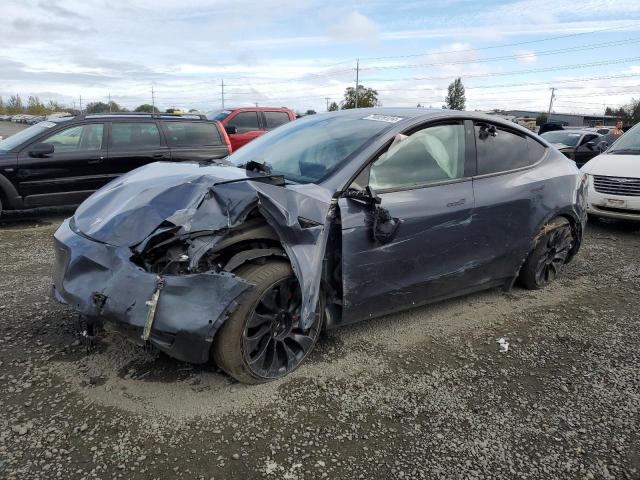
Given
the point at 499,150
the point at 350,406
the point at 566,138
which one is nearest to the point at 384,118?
the point at 499,150

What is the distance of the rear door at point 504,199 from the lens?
146 inches

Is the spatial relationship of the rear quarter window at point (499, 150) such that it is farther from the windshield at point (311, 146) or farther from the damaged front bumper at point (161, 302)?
the damaged front bumper at point (161, 302)

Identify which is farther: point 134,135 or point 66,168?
point 134,135

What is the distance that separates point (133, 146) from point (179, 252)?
5436 millimetres

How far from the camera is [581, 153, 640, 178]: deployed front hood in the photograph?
6.91 m

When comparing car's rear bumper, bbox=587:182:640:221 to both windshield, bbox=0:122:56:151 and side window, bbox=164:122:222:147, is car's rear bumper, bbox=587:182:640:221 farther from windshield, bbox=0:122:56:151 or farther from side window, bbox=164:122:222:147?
windshield, bbox=0:122:56:151

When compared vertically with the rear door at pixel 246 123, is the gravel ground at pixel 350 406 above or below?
below

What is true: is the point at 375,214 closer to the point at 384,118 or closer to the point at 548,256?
the point at 384,118

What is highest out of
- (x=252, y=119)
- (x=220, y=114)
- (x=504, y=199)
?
(x=220, y=114)

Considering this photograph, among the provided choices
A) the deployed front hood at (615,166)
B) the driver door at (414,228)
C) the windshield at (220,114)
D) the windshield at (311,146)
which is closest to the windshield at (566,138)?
the deployed front hood at (615,166)

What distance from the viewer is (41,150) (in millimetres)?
6590

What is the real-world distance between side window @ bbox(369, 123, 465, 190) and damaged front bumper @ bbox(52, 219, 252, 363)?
1.32m

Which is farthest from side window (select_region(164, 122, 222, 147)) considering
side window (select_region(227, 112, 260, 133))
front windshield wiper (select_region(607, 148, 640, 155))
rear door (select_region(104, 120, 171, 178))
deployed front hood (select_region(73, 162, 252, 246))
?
front windshield wiper (select_region(607, 148, 640, 155))

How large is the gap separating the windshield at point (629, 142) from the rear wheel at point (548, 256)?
4081mm
